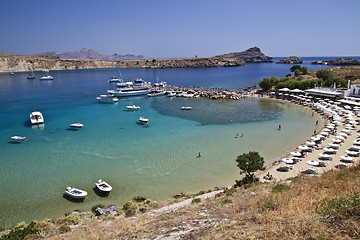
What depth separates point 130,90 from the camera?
2820 inches

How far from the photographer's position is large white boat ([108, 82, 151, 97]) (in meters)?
69.2

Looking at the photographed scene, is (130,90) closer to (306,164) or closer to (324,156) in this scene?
(306,164)

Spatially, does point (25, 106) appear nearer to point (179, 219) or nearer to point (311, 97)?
point (179, 219)

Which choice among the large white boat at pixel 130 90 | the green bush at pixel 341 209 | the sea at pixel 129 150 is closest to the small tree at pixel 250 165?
the sea at pixel 129 150

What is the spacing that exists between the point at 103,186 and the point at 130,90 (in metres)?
54.5

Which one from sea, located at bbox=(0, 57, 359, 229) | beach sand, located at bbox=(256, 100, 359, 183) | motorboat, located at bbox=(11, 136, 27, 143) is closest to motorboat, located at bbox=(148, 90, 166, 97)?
sea, located at bbox=(0, 57, 359, 229)

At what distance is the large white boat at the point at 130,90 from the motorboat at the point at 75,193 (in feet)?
170

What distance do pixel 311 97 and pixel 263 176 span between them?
40.9 metres

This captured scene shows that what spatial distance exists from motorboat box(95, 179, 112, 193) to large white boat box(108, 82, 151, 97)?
51.3 meters

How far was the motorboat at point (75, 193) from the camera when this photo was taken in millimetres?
18875

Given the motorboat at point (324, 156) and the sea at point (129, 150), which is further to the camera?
the motorboat at point (324, 156)

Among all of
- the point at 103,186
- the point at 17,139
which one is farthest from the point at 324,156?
the point at 17,139

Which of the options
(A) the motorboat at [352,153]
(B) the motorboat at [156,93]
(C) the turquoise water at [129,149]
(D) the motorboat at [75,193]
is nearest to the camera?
(D) the motorboat at [75,193]

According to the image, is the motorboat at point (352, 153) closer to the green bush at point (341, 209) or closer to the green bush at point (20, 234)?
the green bush at point (341, 209)
